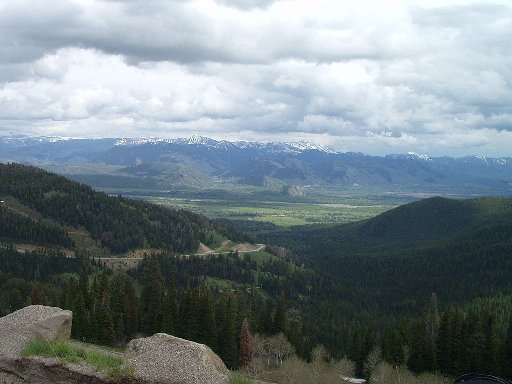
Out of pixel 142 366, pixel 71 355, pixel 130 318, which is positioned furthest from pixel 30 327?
pixel 130 318

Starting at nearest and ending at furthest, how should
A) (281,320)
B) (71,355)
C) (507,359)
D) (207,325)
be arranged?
(71,355) → (207,325) → (507,359) → (281,320)

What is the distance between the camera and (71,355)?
25.8 metres

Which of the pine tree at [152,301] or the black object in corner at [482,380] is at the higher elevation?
the black object in corner at [482,380]

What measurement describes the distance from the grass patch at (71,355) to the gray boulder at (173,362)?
2.75 feet

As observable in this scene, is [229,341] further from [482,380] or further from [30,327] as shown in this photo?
[482,380]

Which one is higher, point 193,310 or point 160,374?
point 160,374

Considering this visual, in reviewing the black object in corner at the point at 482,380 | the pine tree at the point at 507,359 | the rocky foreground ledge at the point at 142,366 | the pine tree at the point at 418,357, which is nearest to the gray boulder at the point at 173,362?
the rocky foreground ledge at the point at 142,366

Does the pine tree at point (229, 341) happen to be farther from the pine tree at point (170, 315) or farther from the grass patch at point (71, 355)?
the grass patch at point (71, 355)

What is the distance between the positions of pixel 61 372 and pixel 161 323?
62313mm

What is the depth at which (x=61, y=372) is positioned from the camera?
2470cm

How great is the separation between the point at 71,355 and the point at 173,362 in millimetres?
5651

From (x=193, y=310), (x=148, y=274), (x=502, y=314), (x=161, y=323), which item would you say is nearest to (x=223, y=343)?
(x=193, y=310)

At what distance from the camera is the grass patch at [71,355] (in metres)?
24.7

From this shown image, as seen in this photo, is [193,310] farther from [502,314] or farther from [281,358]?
[502,314]
